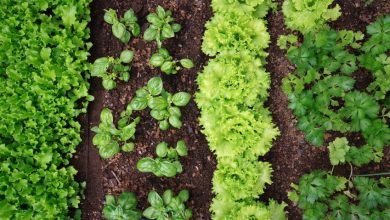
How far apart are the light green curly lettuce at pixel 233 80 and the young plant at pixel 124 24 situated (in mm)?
803

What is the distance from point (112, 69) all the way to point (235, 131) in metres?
1.30

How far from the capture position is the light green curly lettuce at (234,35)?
3627 millimetres

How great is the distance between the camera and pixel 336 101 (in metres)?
3.87

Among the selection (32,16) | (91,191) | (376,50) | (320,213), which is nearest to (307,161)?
(320,213)

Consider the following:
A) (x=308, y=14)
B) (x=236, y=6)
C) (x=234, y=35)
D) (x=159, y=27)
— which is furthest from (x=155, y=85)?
(x=308, y=14)

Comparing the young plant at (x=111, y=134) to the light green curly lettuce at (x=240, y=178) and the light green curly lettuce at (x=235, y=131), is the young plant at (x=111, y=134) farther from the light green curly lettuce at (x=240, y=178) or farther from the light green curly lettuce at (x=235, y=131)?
the light green curly lettuce at (x=240, y=178)

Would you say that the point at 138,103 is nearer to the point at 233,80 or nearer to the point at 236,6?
the point at 233,80

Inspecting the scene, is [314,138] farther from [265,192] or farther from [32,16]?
[32,16]

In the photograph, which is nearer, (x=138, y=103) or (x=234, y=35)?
(x=234, y=35)

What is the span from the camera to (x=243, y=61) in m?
3.64

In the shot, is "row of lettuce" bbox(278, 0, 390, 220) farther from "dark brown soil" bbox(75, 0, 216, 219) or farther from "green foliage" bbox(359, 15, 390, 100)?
"dark brown soil" bbox(75, 0, 216, 219)

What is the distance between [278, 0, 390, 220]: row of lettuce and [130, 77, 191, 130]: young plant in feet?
3.26

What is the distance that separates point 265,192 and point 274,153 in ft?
1.26

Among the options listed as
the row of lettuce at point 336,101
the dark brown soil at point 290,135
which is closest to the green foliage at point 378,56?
the row of lettuce at point 336,101
